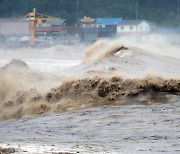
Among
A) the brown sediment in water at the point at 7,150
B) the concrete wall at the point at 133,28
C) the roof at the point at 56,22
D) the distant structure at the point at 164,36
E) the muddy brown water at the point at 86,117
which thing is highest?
the brown sediment in water at the point at 7,150

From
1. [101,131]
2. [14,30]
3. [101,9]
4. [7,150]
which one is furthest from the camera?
[101,9]

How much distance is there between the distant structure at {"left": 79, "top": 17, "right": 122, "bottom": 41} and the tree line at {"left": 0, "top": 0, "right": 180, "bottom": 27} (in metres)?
11.3

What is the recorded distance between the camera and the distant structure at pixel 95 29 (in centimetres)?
7056

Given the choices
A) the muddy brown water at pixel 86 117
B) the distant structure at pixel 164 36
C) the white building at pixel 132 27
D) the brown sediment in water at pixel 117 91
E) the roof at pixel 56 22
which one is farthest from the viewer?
the white building at pixel 132 27

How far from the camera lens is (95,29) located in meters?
70.4

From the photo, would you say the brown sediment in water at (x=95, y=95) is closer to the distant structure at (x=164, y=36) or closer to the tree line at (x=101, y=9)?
the distant structure at (x=164, y=36)

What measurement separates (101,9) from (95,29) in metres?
16.2

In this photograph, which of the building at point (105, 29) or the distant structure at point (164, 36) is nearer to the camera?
the distant structure at point (164, 36)

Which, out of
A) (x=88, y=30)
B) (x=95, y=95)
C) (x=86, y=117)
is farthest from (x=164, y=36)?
(x=86, y=117)

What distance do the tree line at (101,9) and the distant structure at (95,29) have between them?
11343 mm

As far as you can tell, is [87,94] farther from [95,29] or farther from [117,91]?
[95,29]

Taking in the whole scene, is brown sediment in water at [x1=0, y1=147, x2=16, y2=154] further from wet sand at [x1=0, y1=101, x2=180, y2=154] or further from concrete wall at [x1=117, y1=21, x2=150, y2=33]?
concrete wall at [x1=117, y1=21, x2=150, y2=33]

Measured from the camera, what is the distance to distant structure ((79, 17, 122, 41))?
70.6 metres

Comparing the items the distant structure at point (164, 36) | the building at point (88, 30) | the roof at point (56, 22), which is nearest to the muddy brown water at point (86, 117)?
the distant structure at point (164, 36)
